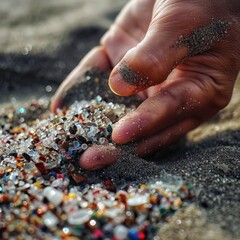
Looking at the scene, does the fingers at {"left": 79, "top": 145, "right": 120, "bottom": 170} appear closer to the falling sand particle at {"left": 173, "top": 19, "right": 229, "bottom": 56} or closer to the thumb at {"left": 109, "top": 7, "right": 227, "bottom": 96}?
the thumb at {"left": 109, "top": 7, "right": 227, "bottom": 96}

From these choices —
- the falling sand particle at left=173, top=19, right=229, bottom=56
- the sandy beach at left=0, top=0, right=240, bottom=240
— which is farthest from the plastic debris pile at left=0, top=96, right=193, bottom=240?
the falling sand particle at left=173, top=19, right=229, bottom=56

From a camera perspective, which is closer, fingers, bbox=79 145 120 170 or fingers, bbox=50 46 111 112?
fingers, bbox=79 145 120 170

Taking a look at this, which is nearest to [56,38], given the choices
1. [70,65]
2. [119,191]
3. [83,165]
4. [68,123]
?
[70,65]

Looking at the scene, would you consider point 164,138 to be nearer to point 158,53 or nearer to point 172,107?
point 172,107

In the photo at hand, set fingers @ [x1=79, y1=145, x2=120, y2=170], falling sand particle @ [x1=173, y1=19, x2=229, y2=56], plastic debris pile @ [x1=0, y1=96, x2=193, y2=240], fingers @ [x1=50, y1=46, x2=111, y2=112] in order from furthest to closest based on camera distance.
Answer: fingers @ [x1=50, y1=46, x2=111, y2=112], falling sand particle @ [x1=173, y1=19, x2=229, y2=56], fingers @ [x1=79, y1=145, x2=120, y2=170], plastic debris pile @ [x1=0, y1=96, x2=193, y2=240]

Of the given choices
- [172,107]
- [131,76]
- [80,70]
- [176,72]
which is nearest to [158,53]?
[131,76]

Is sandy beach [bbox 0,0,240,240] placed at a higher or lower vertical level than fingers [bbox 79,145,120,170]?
lower
